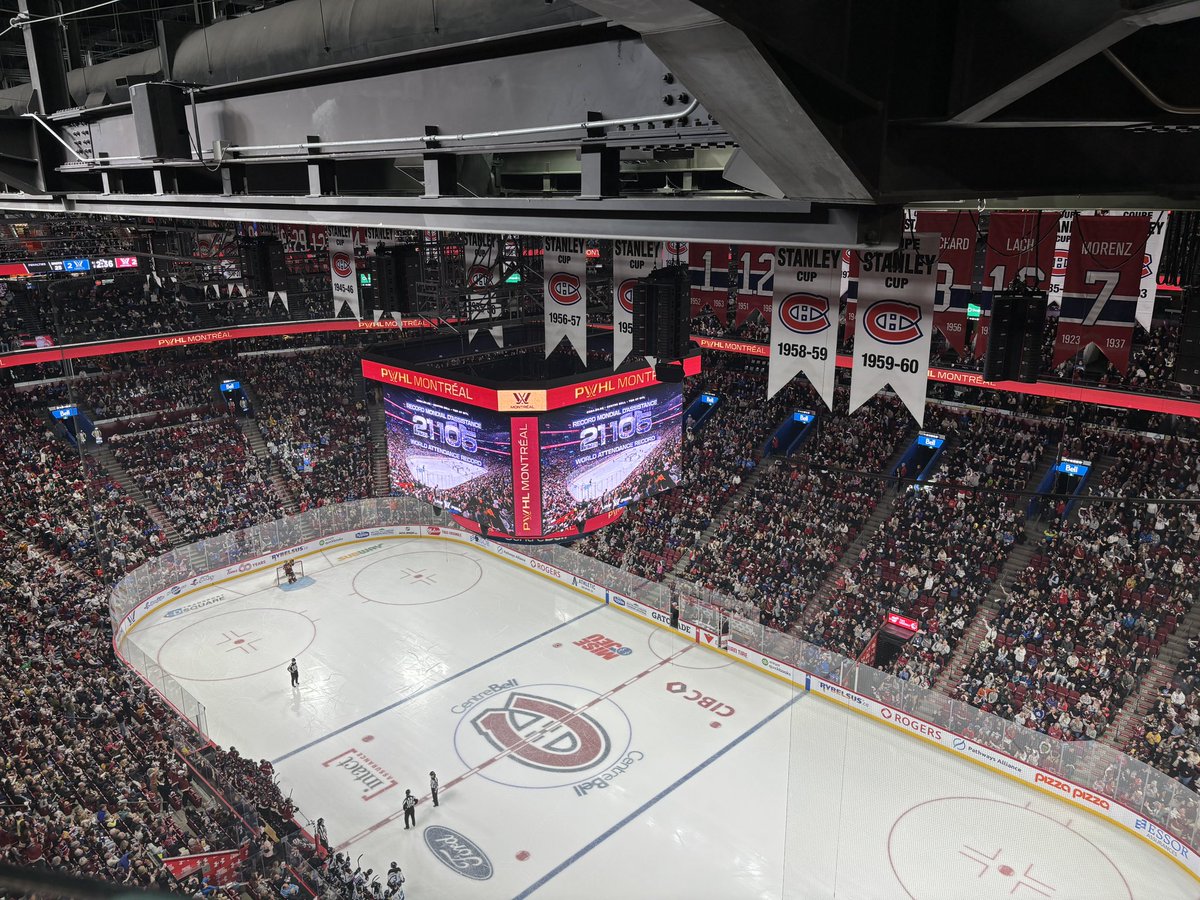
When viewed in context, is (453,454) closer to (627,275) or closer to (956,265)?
(627,275)

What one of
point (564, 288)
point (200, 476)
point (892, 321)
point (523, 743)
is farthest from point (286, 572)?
point (892, 321)

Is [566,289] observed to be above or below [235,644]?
above

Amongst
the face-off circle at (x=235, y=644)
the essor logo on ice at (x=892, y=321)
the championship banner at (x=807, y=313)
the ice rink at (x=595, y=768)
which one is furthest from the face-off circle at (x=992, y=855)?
the face-off circle at (x=235, y=644)

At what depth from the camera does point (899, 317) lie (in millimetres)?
7828

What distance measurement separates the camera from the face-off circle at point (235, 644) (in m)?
19.1

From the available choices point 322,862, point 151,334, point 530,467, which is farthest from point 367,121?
point 151,334

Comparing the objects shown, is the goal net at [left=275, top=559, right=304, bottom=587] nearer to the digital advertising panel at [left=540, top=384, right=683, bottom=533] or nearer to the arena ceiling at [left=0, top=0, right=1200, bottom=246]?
the digital advertising panel at [left=540, top=384, right=683, bottom=533]

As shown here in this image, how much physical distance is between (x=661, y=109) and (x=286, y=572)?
22184 millimetres

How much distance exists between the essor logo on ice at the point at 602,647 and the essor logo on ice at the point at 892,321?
13152 millimetres

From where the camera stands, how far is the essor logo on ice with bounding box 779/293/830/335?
834 centimetres

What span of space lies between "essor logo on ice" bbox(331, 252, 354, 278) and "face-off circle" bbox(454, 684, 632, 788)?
901 centimetres

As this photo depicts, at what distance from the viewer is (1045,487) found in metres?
21.6

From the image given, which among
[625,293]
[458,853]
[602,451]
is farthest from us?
[602,451]

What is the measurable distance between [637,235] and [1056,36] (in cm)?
223
